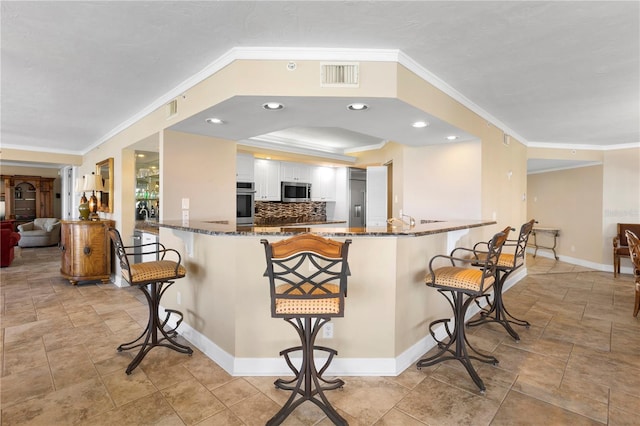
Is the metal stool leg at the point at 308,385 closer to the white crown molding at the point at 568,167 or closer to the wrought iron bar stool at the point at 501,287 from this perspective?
the wrought iron bar stool at the point at 501,287

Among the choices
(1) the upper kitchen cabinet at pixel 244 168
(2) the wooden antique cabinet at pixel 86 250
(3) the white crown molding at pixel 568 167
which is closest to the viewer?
(2) the wooden antique cabinet at pixel 86 250

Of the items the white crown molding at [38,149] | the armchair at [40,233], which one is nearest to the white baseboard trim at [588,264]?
the white crown molding at [38,149]

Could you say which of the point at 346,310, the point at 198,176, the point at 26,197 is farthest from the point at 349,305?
the point at 26,197

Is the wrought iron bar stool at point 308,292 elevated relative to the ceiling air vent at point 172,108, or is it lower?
lower

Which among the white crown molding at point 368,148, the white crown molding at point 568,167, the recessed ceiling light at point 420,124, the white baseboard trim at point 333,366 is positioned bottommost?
the white baseboard trim at point 333,366

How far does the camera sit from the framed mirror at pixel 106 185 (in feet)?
16.5

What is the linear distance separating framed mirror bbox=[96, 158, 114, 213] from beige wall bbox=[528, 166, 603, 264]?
28.8 feet

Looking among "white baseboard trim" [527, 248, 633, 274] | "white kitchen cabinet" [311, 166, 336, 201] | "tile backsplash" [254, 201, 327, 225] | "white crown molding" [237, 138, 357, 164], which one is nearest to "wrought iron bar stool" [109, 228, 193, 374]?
"white crown molding" [237, 138, 357, 164]

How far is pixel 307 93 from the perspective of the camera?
2.38 m

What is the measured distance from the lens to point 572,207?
273 inches

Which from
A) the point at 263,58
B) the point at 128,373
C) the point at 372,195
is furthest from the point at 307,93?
the point at 372,195

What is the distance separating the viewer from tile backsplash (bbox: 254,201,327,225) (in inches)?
250

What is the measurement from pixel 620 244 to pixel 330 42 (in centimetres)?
665

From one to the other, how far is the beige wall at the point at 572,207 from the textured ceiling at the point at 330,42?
3553 mm
